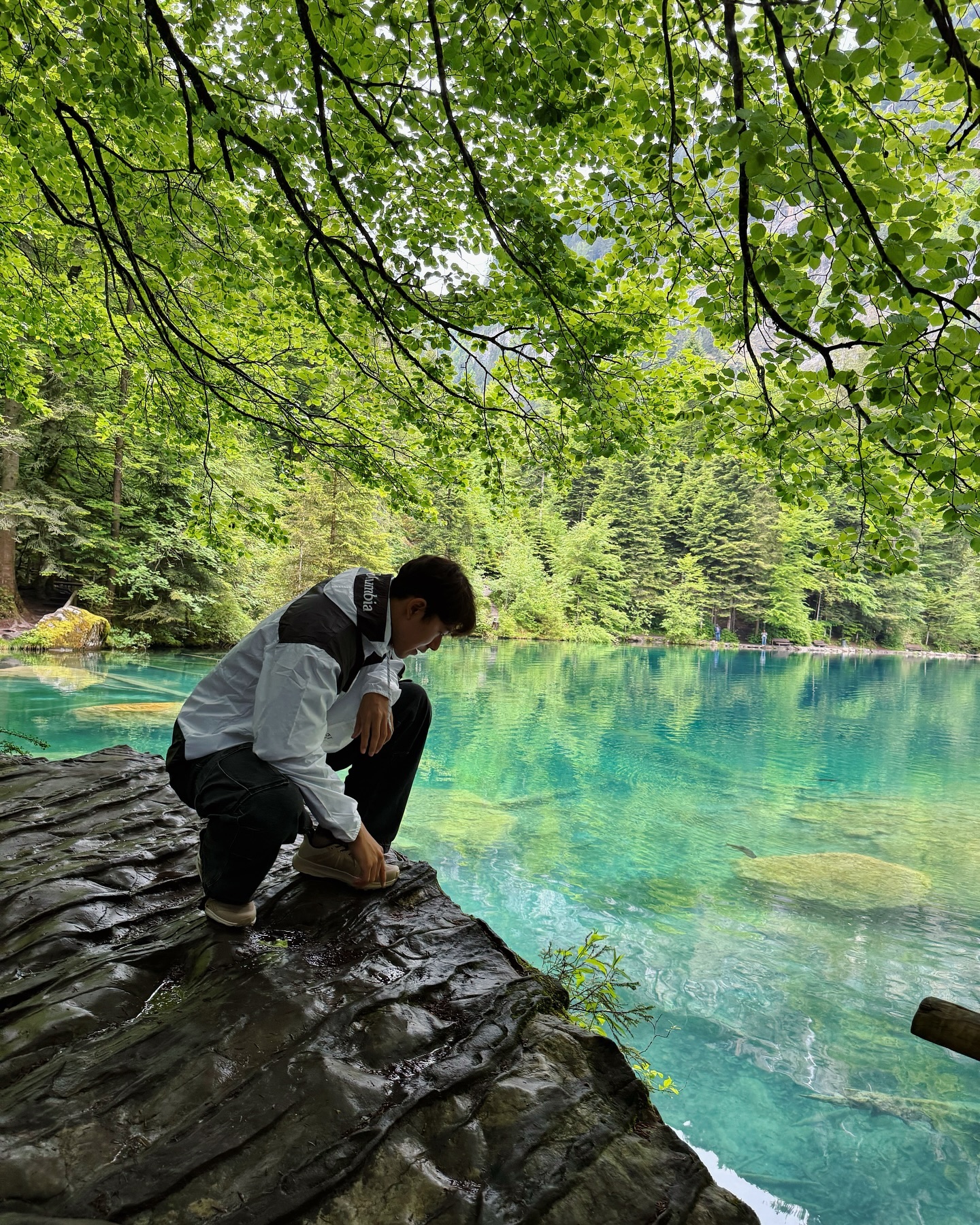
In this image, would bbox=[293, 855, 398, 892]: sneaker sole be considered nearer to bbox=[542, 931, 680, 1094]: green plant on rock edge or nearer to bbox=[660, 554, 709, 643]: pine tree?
bbox=[542, 931, 680, 1094]: green plant on rock edge

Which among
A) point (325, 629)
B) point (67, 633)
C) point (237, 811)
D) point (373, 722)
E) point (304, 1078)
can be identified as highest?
point (325, 629)

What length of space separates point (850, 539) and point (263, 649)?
2563 millimetres

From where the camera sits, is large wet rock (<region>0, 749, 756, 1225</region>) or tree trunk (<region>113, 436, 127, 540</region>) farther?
tree trunk (<region>113, 436, 127, 540</region>)

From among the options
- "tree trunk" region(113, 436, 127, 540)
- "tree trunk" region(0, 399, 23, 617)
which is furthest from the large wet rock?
"tree trunk" region(113, 436, 127, 540)

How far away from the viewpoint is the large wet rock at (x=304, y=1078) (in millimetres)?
A: 1236

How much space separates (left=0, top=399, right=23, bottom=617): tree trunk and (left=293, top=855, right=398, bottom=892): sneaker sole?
16.8 metres

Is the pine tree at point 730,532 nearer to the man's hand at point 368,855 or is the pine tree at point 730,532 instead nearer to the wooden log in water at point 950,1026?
the man's hand at point 368,855

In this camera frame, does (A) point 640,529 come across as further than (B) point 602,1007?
Yes

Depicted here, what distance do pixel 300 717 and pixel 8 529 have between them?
17.3 m

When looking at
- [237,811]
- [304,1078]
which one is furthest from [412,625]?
[304,1078]

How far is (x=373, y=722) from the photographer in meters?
2.18

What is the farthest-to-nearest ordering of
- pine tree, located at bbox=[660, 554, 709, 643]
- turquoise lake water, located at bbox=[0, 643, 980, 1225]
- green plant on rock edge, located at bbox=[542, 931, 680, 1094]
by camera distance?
pine tree, located at bbox=[660, 554, 709, 643] < turquoise lake water, located at bbox=[0, 643, 980, 1225] < green plant on rock edge, located at bbox=[542, 931, 680, 1094]

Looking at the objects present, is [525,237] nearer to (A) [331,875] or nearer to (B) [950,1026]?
(A) [331,875]

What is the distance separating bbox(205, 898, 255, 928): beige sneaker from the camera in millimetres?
2051
